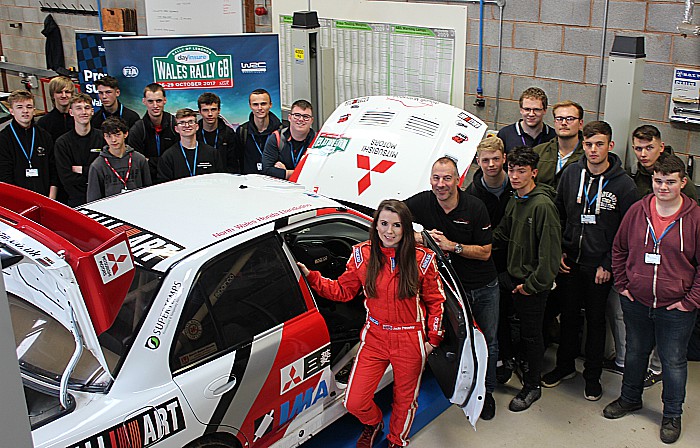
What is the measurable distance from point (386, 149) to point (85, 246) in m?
2.86

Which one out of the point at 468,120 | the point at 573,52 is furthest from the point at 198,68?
the point at 573,52

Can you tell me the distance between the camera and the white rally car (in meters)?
2.60

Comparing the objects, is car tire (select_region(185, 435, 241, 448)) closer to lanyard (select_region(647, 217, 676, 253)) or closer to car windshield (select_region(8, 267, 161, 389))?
car windshield (select_region(8, 267, 161, 389))

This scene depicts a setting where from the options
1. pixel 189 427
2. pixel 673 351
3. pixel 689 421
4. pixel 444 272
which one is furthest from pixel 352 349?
pixel 689 421

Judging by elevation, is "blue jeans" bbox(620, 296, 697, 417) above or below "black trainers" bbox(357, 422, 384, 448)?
above

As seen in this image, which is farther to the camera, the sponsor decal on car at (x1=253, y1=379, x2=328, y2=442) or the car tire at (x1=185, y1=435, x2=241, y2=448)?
the sponsor decal on car at (x1=253, y1=379, x2=328, y2=442)

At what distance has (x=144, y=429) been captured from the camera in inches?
113

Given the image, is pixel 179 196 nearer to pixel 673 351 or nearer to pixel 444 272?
pixel 444 272

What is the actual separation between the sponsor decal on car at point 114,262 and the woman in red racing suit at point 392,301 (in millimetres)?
1167

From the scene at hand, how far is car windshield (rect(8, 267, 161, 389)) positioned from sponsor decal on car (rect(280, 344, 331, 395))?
2.43 ft

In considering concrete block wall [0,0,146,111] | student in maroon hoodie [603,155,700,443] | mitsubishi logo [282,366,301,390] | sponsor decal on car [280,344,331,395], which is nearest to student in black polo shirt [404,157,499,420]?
student in maroon hoodie [603,155,700,443]

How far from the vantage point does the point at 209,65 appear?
7.74 meters

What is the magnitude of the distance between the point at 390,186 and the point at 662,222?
5.72 feet

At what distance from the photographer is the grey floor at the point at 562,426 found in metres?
4.27
